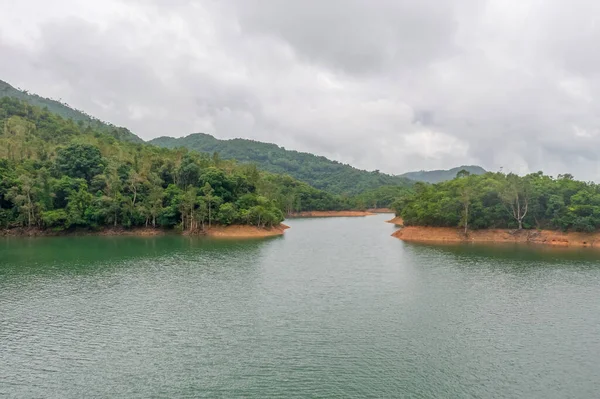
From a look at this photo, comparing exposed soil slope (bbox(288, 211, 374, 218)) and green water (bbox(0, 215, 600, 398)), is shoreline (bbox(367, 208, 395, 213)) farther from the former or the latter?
green water (bbox(0, 215, 600, 398))

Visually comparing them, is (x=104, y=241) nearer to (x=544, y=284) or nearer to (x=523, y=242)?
(x=544, y=284)

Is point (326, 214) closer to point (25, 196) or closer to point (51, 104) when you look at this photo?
point (25, 196)

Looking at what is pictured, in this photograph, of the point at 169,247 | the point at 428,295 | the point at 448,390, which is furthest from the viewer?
the point at 169,247

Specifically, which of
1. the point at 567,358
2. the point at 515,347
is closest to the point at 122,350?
the point at 515,347

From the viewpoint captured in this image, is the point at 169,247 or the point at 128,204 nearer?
the point at 169,247

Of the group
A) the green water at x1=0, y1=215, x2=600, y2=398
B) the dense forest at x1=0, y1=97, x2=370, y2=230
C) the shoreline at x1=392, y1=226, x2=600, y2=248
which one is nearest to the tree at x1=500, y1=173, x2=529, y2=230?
the shoreline at x1=392, y1=226, x2=600, y2=248

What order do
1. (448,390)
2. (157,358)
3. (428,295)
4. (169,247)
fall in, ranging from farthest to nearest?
(169,247)
(428,295)
(157,358)
(448,390)

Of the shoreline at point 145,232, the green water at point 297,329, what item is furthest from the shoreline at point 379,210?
the green water at point 297,329
